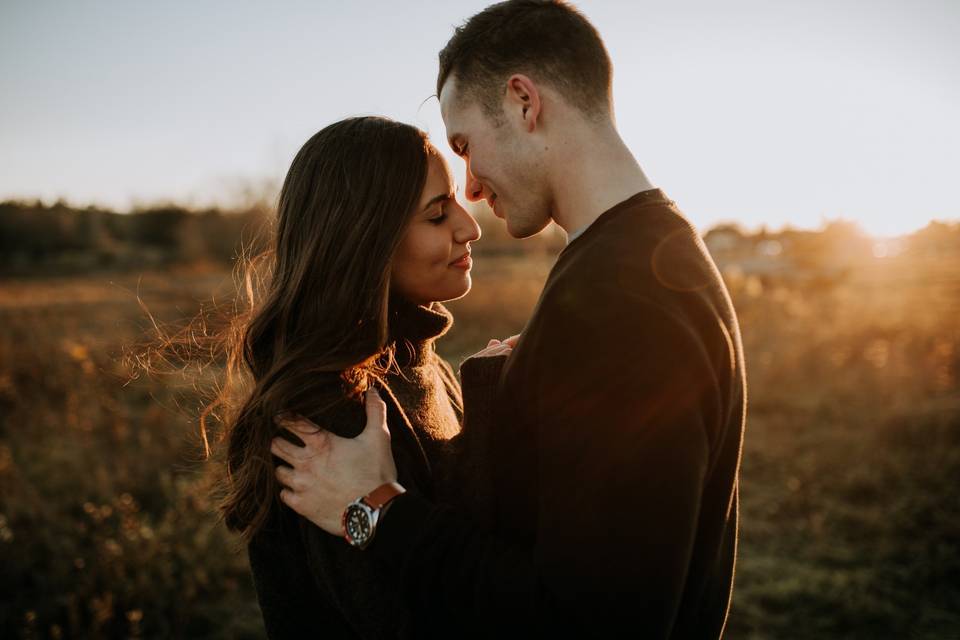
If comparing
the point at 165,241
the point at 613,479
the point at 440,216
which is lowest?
the point at 165,241

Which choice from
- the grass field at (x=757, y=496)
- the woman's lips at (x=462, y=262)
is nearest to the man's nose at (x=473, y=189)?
the woman's lips at (x=462, y=262)

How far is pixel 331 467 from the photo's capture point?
1.60m

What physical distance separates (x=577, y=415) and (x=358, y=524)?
0.71 meters

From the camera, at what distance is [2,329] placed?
10.7 metres

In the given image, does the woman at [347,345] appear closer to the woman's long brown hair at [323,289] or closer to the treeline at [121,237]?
the woman's long brown hair at [323,289]

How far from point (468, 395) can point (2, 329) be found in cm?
1246

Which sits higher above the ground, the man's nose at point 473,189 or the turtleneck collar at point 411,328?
the man's nose at point 473,189

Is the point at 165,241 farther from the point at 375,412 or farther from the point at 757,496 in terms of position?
the point at 375,412

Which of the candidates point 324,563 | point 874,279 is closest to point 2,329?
point 324,563

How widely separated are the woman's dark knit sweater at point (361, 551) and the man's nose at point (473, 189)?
538mm

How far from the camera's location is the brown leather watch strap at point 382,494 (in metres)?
1.47

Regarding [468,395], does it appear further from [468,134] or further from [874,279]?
[874,279]

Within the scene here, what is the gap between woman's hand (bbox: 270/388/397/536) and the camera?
60.7 inches

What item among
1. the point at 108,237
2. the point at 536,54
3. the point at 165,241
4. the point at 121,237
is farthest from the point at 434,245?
the point at 121,237
